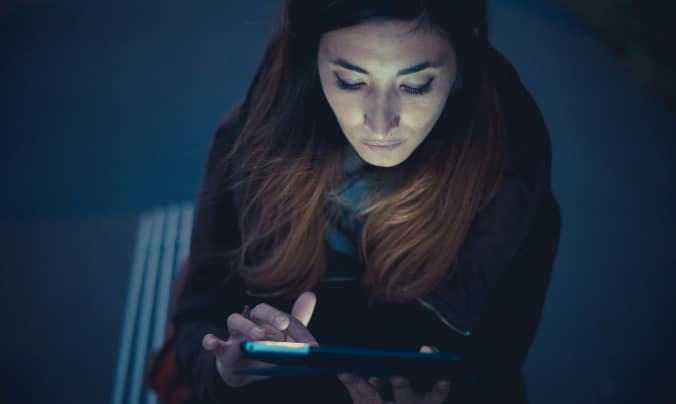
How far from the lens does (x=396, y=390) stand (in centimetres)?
86

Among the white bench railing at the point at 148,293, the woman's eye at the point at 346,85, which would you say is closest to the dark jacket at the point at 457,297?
the woman's eye at the point at 346,85

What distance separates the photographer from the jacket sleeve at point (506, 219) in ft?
2.94

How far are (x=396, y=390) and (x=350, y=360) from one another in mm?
131

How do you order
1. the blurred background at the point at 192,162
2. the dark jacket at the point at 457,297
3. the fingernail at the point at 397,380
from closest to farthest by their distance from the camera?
the fingernail at the point at 397,380 < the dark jacket at the point at 457,297 < the blurred background at the point at 192,162

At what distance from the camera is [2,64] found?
7.62 ft

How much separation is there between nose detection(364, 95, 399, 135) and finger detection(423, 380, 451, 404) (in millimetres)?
349

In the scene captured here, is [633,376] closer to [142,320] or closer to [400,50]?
[400,50]

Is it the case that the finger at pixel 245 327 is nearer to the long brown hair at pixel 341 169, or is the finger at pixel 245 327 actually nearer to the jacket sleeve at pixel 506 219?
the long brown hair at pixel 341 169

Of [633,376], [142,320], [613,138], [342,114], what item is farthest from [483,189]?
[142,320]

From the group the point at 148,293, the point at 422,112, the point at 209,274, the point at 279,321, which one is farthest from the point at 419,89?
the point at 148,293

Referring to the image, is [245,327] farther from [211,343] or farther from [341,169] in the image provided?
[341,169]

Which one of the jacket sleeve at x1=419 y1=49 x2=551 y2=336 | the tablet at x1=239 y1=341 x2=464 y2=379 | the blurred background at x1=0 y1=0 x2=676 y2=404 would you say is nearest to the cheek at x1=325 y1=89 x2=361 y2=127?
the jacket sleeve at x1=419 y1=49 x2=551 y2=336

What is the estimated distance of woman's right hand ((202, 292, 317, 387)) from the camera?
870 mm

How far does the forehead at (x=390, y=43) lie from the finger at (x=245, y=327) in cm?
38
